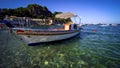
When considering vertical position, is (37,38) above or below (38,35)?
below

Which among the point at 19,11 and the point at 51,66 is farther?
the point at 19,11

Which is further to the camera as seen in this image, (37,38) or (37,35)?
(37,38)

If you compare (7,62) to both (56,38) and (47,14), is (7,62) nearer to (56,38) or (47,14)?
(56,38)

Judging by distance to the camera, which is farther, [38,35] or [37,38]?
[37,38]

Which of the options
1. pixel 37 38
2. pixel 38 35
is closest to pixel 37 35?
pixel 38 35

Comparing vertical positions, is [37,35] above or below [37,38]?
above

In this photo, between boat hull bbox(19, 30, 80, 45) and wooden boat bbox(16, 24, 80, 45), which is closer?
wooden boat bbox(16, 24, 80, 45)

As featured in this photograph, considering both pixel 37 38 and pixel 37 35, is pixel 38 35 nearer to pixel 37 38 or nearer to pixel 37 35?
pixel 37 35

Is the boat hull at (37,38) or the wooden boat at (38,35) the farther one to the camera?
the boat hull at (37,38)

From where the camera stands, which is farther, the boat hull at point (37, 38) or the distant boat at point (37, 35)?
the boat hull at point (37, 38)

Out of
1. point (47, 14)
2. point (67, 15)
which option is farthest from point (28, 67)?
point (47, 14)

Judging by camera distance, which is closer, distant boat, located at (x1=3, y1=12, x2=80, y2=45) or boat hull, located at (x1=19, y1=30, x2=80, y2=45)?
distant boat, located at (x1=3, y1=12, x2=80, y2=45)

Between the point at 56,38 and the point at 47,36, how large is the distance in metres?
Answer: 1.63

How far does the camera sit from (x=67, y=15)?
69.7 ft
